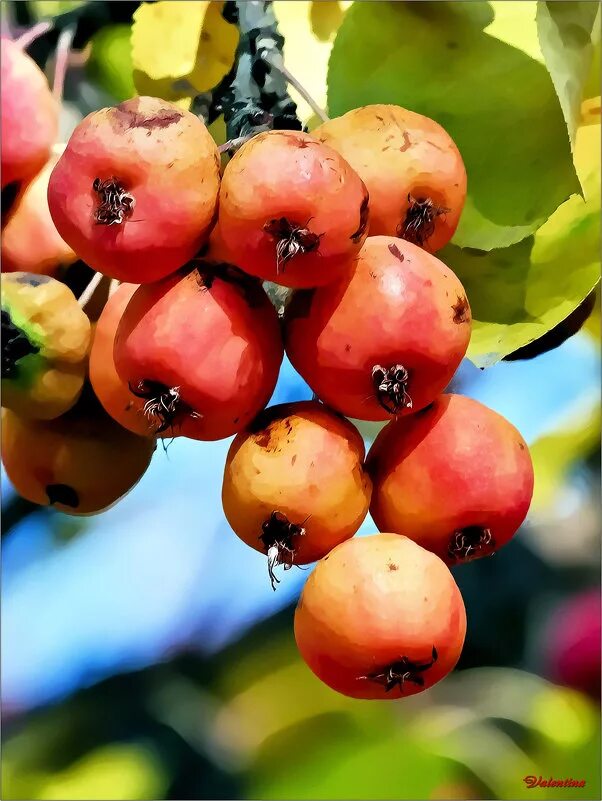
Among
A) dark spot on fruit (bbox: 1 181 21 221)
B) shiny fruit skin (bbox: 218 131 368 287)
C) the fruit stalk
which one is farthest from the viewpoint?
dark spot on fruit (bbox: 1 181 21 221)

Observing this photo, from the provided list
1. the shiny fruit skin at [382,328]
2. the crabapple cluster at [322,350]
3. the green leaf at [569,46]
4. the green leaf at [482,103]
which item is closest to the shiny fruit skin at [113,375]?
the crabapple cluster at [322,350]

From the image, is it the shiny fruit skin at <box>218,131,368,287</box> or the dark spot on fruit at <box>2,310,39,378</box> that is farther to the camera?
the dark spot on fruit at <box>2,310,39,378</box>

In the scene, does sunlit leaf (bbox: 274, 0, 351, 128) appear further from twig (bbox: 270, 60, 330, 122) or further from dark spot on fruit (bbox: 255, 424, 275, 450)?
dark spot on fruit (bbox: 255, 424, 275, 450)

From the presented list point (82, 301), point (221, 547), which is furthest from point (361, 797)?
point (82, 301)

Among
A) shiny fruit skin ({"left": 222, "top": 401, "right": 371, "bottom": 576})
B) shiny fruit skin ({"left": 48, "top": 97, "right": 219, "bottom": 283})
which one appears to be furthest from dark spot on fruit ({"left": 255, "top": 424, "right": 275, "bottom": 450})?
shiny fruit skin ({"left": 48, "top": 97, "right": 219, "bottom": 283})

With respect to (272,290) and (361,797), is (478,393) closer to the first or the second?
(272,290)

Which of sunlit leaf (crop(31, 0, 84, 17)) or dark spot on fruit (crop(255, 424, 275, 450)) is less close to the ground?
sunlit leaf (crop(31, 0, 84, 17))

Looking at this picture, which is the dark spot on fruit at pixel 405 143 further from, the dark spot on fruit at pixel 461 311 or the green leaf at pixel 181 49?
the green leaf at pixel 181 49
